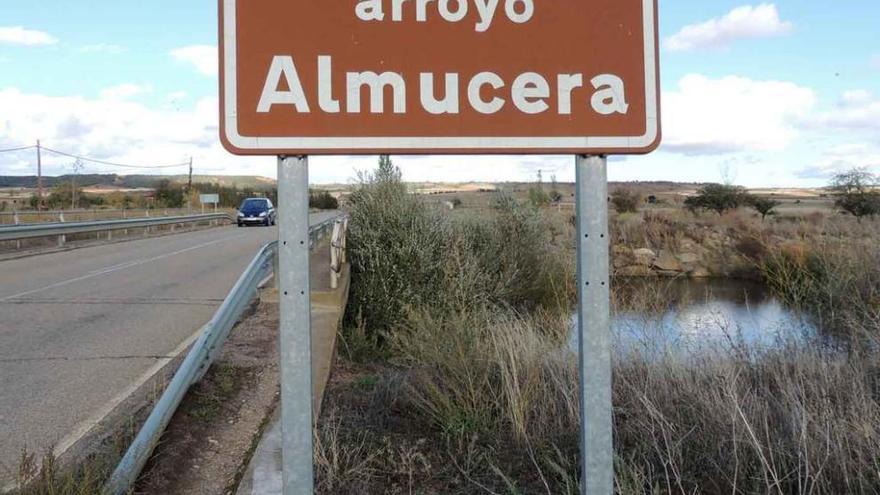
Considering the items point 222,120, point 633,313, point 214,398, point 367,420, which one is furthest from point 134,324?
point 222,120

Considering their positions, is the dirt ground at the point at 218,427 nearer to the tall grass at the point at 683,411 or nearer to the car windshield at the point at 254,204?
the tall grass at the point at 683,411

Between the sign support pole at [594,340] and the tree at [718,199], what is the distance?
40403mm

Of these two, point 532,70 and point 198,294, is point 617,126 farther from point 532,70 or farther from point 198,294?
point 198,294

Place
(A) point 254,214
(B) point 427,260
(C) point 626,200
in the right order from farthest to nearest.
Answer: (C) point 626,200 < (A) point 254,214 < (B) point 427,260

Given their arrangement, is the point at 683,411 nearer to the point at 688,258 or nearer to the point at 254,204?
the point at 688,258

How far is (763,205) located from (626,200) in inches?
A: 306

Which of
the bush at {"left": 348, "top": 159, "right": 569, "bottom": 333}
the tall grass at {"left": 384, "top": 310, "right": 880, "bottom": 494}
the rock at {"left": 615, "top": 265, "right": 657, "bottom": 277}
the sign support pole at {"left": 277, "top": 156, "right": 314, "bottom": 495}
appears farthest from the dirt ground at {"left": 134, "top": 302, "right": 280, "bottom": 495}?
the rock at {"left": 615, "top": 265, "right": 657, "bottom": 277}

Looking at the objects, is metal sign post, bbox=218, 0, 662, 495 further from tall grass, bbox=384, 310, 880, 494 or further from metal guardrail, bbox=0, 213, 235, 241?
metal guardrail, bbox=0, 213, 235, 241

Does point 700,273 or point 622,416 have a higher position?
point 622,416

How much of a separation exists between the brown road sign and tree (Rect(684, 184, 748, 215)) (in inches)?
1587

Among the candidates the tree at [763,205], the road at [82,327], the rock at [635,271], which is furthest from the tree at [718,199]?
the road at [82,327]

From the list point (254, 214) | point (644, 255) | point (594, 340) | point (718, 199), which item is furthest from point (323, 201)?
point (594, 340)

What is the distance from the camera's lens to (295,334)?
2.08 m

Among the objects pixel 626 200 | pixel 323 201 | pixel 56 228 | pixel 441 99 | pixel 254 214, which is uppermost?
pixel 323 201
